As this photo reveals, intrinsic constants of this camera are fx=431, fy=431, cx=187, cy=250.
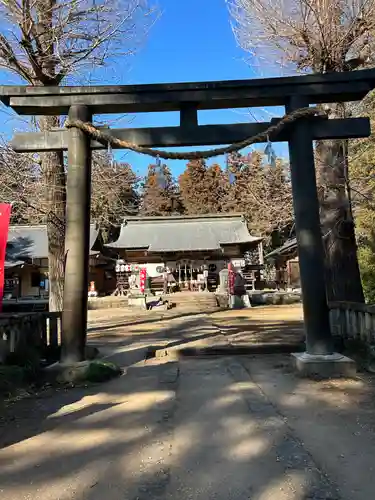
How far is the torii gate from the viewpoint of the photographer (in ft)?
19.1

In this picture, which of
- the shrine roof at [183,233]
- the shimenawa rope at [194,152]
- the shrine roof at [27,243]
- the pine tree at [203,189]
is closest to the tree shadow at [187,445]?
the shimenawa rope at [194,152]

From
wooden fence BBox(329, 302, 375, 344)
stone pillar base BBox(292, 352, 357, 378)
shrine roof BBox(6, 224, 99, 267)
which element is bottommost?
stone pillar base BBox(292, 352, 357, 378)

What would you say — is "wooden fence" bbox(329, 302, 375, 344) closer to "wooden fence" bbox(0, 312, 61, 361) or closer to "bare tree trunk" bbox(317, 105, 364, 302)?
"bare tree trunk" bbox(317, 105, 364, 302)

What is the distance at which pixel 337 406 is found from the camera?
4.30 meters

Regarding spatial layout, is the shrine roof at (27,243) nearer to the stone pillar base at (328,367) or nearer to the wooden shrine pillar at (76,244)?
the wooden shrine pillar at (76,244)

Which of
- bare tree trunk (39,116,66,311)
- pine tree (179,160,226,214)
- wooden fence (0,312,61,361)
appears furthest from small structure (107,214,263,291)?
wooden fence (0,312,61,361)

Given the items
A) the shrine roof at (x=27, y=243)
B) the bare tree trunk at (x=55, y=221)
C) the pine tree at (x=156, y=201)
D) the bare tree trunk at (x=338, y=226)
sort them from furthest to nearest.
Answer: the pine tree at (x=156, y=201) → the shrine roof at (x=27, y=243) → the bare tree trunk at (x=55, y=221) → the bare tree trunk at (x=338, y=226)

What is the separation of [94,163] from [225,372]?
22.8ft

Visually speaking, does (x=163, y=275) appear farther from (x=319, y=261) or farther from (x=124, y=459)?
(x=124, y=459)

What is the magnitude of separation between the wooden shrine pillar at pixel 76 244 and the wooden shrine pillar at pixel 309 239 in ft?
9.62

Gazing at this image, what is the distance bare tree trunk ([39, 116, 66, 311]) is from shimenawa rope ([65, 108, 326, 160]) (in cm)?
344

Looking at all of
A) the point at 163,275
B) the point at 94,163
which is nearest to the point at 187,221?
the point at 163,275

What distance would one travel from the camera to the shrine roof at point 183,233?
1218 inches

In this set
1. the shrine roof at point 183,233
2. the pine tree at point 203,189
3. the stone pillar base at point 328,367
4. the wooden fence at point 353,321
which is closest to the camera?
the stone pillar base at point 328,367
